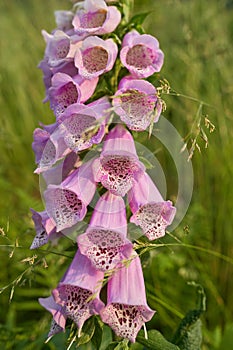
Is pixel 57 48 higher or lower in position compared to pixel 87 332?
higher

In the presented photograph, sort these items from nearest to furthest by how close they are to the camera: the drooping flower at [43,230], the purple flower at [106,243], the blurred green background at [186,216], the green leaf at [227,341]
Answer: the purple flower at [106,243]
the drooping flower at [43,230]
the green leaf at [227,341]
the blurred green background at [186,216]

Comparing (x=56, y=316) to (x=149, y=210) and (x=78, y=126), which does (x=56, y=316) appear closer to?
(x=149, y=210)

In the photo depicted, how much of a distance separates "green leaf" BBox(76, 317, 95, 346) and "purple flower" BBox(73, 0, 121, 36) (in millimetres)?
703

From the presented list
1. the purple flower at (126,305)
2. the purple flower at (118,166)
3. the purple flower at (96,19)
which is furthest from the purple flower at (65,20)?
the purple flower at (126,305)

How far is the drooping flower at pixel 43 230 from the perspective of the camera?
1.16 m

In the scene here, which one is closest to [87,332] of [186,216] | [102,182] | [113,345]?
[113,345]

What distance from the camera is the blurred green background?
184cm

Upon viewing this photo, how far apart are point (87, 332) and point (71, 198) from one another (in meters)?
0.31

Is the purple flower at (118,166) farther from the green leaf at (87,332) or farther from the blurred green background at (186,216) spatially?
the green leaf at (87,332)

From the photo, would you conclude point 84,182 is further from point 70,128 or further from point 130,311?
point 130,311

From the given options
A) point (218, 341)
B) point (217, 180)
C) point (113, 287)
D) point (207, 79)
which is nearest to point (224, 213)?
point (217, 180)

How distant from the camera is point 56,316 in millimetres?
1117

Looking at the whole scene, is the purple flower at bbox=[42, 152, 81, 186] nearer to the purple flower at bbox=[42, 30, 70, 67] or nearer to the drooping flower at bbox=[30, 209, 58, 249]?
the drooping flower at bbox=[30, 209, 58, 249]

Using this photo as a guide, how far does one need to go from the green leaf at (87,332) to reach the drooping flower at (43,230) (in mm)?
215
